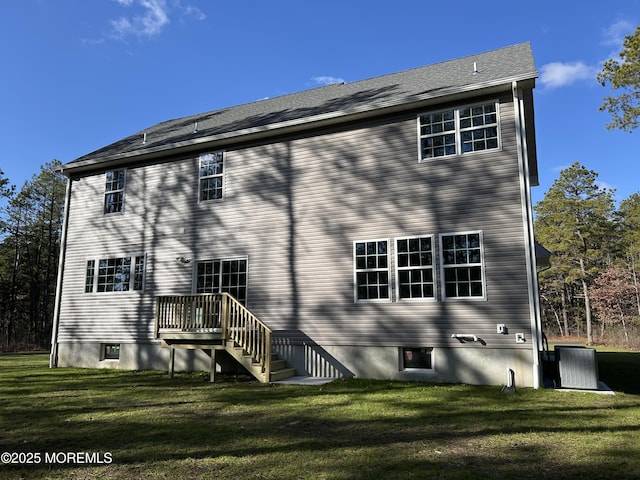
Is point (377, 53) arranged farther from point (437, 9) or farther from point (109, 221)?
point (109, 221)

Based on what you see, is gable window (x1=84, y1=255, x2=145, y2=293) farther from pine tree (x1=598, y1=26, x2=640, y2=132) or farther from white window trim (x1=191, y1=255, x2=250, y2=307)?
pine tree (x1=598, y1=26, x2=640, y2=132)

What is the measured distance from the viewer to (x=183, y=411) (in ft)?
22.4

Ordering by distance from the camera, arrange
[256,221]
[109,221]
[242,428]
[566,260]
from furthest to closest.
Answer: [566,260], [109,221], [256,221], [242,428]

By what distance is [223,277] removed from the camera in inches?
461

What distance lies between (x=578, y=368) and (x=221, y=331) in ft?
24.7

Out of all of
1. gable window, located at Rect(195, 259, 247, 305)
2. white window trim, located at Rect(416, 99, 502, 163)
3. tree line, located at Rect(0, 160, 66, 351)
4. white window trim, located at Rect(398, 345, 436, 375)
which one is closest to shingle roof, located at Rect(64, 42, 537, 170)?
white window trim, located at Rect(416, 99, 502, 163)

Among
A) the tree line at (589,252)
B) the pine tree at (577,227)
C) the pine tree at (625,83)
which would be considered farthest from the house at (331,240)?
the tree line at (589,252)

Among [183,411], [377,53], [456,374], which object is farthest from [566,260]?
[183,411]

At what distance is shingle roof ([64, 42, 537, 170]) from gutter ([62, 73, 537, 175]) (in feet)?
0.07

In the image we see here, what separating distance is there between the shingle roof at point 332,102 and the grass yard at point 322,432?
649 cm

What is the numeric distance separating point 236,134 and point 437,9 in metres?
7.28

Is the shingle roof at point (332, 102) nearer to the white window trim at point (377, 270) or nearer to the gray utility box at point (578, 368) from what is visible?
the white window trim at point (377, 270)

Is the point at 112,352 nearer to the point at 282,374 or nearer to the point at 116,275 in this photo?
the point at 116,275

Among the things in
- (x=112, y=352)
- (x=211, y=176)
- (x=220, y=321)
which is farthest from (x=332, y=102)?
(x=112, y=352)
